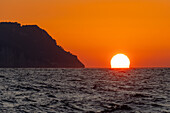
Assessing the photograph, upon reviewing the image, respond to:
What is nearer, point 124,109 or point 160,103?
point 124,109

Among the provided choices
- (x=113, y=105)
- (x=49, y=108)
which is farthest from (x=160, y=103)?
(x=49, y=108)

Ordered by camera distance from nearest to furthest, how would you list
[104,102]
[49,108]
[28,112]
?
[28,112] → [49,108] → [104,102]

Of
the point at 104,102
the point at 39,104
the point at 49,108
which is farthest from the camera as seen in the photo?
the point at 104,102

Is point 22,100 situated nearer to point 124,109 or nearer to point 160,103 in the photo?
point 124,109

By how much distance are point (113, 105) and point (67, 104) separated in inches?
179

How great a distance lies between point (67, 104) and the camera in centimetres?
3017

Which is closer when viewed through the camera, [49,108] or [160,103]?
[49,108]

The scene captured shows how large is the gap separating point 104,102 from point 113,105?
1.97m

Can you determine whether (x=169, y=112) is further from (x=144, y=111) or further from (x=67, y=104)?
(x=67, y=104)

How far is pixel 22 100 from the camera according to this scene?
32.5m

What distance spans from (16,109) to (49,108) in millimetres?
2939

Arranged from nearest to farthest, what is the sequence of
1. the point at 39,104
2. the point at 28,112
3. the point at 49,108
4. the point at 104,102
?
the point at 28,112, the point at 49,108, the point at 39,104, the point at 104,102

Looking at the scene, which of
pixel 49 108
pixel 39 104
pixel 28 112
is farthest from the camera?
pixel 39 104

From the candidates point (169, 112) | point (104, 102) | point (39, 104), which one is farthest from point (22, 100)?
point (169, 112)
